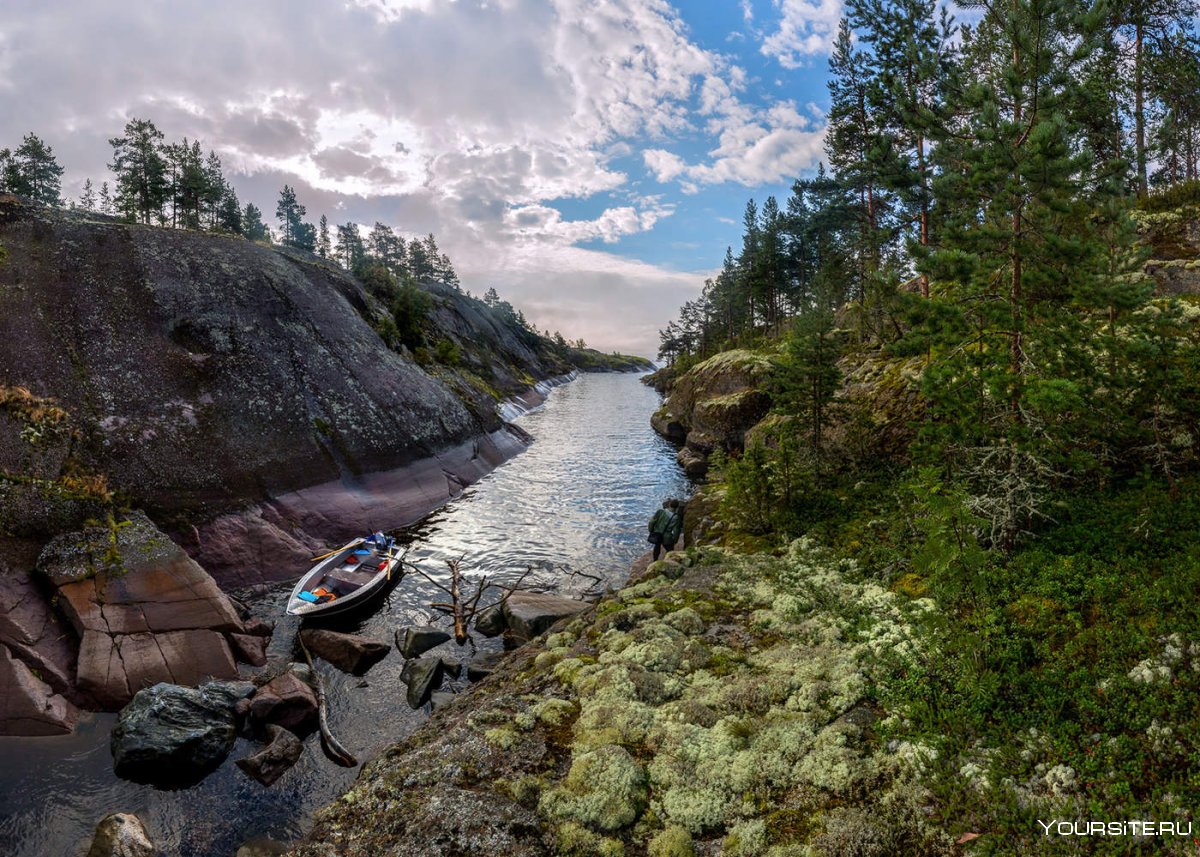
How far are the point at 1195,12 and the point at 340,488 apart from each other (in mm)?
44817

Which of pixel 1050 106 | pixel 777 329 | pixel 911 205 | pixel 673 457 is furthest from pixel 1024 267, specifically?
pixel 777 329

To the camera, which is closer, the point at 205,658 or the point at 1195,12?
the point at 205,658

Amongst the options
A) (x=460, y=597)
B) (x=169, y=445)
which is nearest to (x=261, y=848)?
(x=460, y=597)

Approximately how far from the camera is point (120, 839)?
877 centimetres

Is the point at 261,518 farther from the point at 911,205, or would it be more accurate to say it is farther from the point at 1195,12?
the point at 1195,12

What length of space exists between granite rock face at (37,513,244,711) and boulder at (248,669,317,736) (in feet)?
7.76

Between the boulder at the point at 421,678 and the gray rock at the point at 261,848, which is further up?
the boulder at the point at 421,678

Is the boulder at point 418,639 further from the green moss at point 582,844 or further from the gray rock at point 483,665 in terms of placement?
the green moss at point 582,844

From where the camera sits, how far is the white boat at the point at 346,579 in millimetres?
16484

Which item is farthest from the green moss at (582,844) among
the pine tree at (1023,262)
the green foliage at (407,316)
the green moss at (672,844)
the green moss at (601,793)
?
the green foliage at (407,316)

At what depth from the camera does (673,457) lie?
4184 centimetres

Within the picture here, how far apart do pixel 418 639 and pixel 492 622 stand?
225 centimetres

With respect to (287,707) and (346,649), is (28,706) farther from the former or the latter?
(346,649)

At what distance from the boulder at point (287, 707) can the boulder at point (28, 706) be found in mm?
3779
